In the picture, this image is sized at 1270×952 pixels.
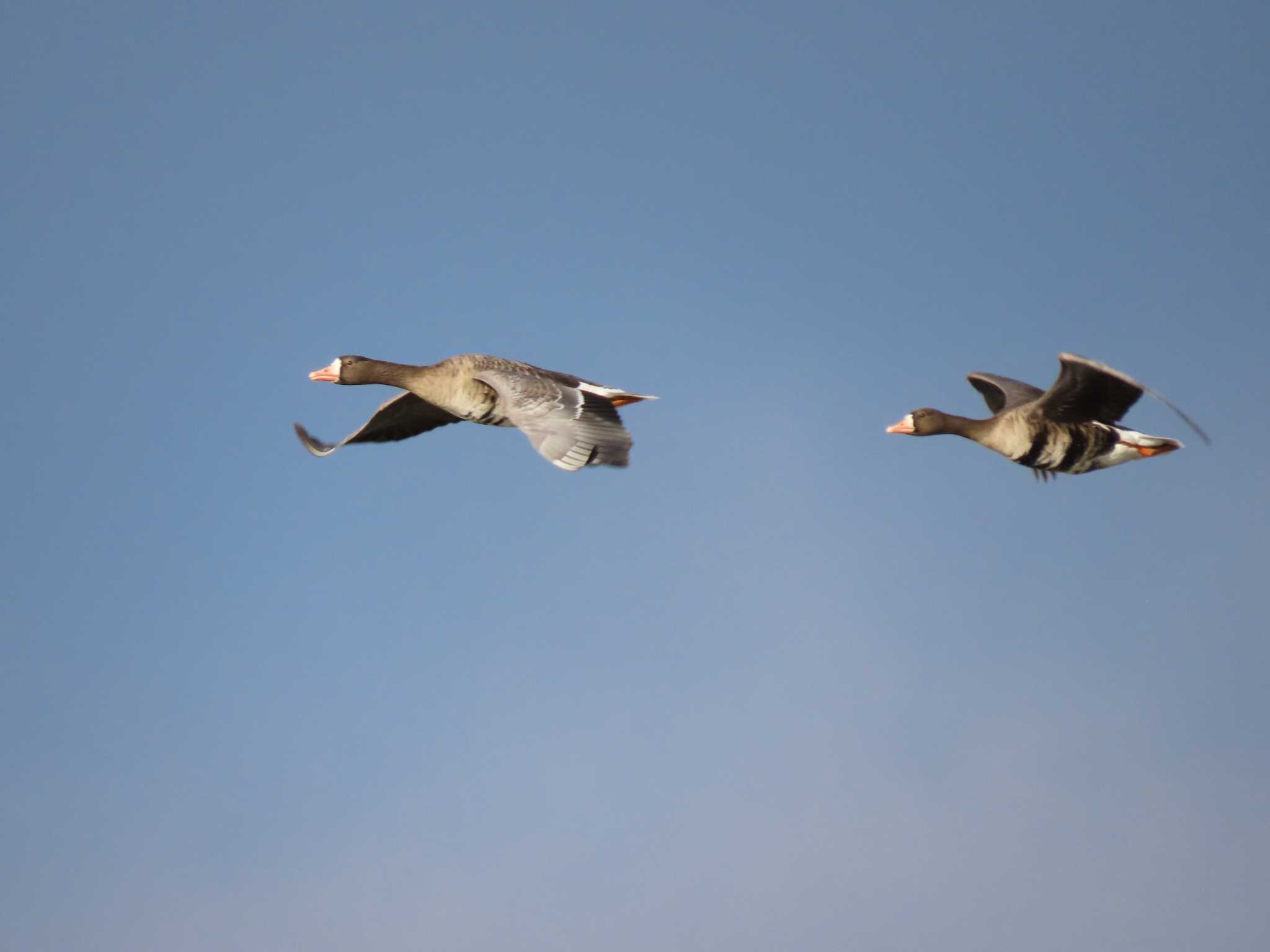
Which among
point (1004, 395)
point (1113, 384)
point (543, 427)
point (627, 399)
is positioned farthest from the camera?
point (1004, 395)

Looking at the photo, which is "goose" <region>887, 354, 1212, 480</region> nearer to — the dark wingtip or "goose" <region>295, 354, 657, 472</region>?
"goose" <region>295, 354, 657, 472</region>

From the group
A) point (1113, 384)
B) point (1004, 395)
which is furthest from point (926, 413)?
point (1113, 384)

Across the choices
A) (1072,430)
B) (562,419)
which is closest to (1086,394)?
(1072,430)

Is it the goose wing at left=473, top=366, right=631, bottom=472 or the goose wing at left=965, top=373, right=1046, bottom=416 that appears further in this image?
the goose wing at left=965, top=373, right=1046, bottom=416

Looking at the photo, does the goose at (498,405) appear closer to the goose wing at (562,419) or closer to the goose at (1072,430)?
the goose wing at (562,419)

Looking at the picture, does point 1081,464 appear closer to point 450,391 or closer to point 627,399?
point 627,399

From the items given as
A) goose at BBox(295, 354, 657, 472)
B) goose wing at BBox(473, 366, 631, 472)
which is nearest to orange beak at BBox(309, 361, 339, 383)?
goose at BBox(295, 354, 657, 472)

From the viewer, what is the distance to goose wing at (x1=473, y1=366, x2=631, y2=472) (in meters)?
17.4

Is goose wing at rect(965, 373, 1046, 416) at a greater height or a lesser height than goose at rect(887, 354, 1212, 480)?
greater

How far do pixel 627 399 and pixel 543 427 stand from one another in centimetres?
356

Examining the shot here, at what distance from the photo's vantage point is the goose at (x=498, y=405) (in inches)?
694

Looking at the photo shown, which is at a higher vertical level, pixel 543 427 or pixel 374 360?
pixel 374 360

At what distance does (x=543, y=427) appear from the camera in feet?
59.1

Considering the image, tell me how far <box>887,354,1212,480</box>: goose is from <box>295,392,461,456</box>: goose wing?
8.56 metres
